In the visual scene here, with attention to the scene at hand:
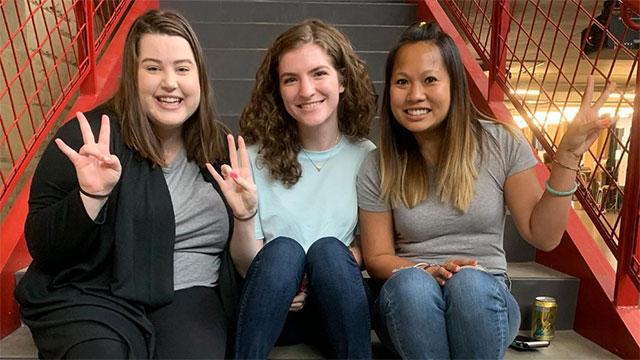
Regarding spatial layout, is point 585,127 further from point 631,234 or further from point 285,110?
point 285,110

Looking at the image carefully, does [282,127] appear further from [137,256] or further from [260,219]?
[137,256]

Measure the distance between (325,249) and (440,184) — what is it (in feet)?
1.07

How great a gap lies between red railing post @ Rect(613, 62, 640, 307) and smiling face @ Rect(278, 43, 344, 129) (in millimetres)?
746

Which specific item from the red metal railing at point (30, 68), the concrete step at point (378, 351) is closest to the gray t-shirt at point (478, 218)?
the concrete step at point (378, 351)

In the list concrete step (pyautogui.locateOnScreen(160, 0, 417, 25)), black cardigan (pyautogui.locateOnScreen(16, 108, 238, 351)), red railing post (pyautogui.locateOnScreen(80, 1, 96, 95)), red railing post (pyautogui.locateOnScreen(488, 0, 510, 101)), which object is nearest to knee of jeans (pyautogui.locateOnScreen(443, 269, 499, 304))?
black cardigan (pyautogui.locateOnScreen(16, 108, 238, 351))

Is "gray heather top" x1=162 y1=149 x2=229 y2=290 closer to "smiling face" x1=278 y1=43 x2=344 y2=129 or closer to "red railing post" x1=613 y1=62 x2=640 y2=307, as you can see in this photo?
"smiling face" x1=278 y1=43 x2=344 y2=129

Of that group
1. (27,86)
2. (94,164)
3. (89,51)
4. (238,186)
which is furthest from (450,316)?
(27,86)

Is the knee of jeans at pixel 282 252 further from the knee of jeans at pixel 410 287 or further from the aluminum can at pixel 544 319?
the aluminum can at pixel 544 319

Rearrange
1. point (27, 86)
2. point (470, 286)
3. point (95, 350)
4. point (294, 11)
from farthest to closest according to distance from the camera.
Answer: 1. point (294, 11)
2. point (27, 86)
3. point (470, 286)
4. point (95, 350)

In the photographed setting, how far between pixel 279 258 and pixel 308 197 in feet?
0.81

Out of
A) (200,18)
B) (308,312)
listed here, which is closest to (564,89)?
(200,18)

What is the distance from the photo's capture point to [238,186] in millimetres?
1134

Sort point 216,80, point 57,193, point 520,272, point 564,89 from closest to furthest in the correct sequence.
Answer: point 57,193
point 520,272
point 216,80
point 564,89

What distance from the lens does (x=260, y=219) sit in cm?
134
